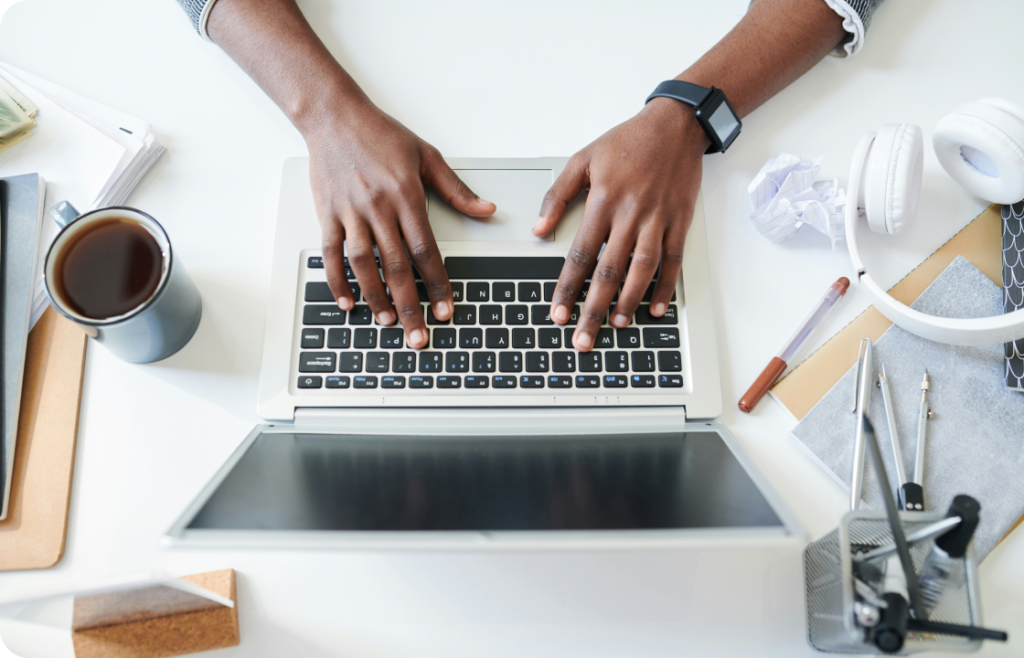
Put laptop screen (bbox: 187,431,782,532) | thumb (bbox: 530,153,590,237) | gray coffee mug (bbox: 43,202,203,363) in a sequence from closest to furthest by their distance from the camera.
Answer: laptop screen (bbox: 187,431,782,532), gray coffee mug (bbox: 43,202,203,363), thumb (bbox: 530,153,590,237)

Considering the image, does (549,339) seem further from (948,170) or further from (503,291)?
(948,170)

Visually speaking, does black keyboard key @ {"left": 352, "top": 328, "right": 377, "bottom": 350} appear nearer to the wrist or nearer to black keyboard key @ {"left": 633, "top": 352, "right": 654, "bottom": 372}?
black keyboard key @ {"left": 633, "top": 352, "right": 654, "bottom": 372}

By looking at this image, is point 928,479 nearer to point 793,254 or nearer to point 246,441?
point 793,254

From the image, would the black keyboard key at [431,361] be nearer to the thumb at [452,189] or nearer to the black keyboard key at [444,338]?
the black keyboard key at [444,338]

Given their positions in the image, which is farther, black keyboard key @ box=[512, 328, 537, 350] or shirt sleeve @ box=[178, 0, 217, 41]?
shirt sleeve @ box=[178, 0, 217, 41]

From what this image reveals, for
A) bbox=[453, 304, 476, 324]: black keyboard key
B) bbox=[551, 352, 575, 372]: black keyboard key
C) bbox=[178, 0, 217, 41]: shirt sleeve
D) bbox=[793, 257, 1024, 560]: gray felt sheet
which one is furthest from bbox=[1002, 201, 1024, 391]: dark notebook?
bbox=[178, 0, 217, 41]: shirt sleeve

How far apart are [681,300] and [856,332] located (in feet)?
0.67

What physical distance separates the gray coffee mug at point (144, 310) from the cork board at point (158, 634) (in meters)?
0.25

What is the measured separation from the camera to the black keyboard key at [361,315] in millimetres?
640

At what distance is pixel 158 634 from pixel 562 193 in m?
0.62

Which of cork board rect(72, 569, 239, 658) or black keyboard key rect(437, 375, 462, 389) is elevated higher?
black keyboard key rect(437, 375, 462, 389)

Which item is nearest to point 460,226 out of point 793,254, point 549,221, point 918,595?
point 549,221

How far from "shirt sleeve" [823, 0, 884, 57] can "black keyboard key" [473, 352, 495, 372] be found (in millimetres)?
609

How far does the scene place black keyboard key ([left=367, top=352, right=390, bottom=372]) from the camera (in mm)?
621
